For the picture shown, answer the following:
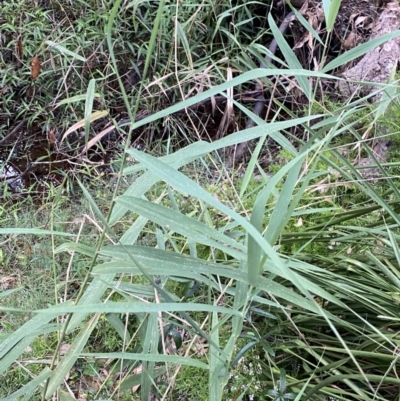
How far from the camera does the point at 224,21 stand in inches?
105

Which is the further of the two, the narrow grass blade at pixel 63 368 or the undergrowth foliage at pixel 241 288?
the narrow grass blade at pixel 63 368

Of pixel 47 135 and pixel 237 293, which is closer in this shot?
pixel 237 293

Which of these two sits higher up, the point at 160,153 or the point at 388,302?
the point at 388,302

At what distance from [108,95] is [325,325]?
204cm

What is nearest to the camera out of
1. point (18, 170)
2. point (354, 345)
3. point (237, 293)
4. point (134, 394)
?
point (237, 293)

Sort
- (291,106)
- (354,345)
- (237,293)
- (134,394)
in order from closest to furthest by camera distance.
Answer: (237,293) → (354,345) → (134,394) → (291,106)

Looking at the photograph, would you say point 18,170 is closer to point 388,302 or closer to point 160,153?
point 160,153

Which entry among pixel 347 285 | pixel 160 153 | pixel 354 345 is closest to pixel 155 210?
pixel 347 285

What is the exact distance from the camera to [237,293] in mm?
880

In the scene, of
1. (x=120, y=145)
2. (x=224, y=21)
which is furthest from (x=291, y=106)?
(x=120, y=145)

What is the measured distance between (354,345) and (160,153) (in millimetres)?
1721

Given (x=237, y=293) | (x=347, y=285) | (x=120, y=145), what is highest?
(x=237, y=293)

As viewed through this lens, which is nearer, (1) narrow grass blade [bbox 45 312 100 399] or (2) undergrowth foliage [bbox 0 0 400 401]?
(2) undergrowth foliage [bbox 0 0 400 401]

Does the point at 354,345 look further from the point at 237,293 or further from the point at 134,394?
the point at 134,394
